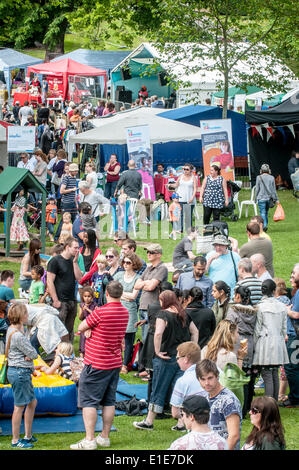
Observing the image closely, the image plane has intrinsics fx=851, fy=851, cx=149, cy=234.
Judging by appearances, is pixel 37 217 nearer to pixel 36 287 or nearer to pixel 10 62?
pixel 36 287

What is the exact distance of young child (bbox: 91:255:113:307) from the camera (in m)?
10.8

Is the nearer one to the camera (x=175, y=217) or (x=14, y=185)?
(x=14, y=185)

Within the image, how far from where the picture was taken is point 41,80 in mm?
40688

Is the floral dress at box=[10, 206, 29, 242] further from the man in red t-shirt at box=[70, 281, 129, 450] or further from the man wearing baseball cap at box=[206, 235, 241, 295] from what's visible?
the man in red t-shirt at box=[70, 281, 129, 450]

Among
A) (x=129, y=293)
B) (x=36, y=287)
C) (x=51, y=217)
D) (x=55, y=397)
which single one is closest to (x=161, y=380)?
(x=55, y=397)

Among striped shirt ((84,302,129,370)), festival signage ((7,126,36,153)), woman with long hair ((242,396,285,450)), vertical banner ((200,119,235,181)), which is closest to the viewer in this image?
woman with long hair ((242,396,285,450))

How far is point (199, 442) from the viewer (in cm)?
537

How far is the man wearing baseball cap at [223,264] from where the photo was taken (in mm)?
10641

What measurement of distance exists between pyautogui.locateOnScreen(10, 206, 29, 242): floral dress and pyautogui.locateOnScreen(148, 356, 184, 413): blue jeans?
8.98 m

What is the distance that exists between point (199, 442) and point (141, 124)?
18141mm

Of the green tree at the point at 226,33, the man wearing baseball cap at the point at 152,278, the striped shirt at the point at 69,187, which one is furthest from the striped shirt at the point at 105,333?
the green tree at the point at 226,33

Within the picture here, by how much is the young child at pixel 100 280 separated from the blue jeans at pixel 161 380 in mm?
2349

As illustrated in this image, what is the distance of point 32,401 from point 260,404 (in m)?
2.88

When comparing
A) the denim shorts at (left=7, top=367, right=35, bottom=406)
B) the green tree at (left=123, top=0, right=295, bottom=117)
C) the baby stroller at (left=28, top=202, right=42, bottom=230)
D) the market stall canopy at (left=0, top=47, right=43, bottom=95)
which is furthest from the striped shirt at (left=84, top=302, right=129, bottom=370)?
the market stall canopy at (left=0, top=47, right=43, bottom=95)
